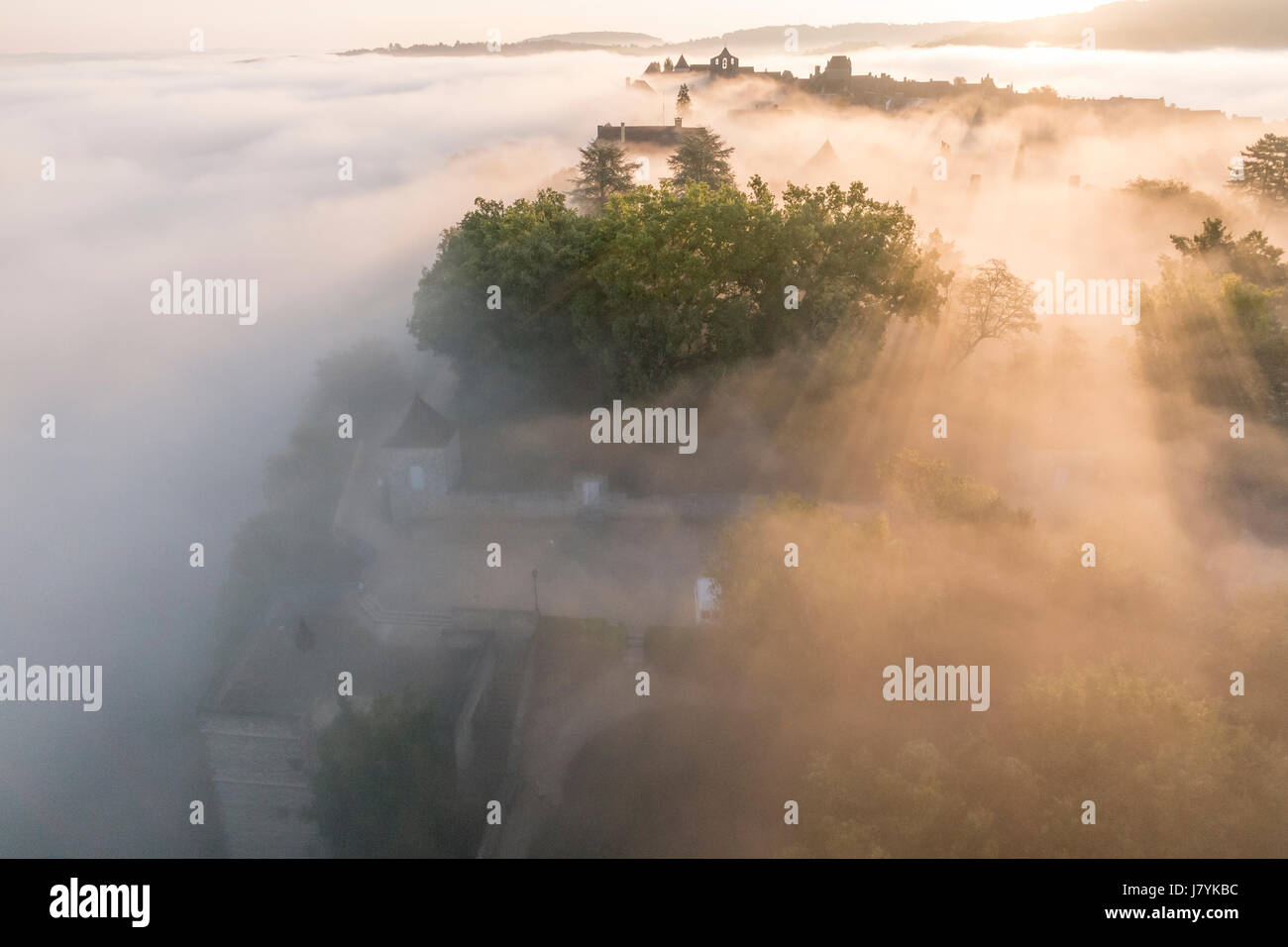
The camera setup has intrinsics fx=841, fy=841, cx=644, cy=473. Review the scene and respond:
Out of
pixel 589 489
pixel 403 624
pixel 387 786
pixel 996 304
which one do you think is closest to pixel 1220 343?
pixel 996 304

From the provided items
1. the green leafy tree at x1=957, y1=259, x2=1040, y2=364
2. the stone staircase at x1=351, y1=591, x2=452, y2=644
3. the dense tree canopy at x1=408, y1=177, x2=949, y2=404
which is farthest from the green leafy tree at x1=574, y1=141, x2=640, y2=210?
the stone staircase at x1=351, y1=591, x2=452, y2=644

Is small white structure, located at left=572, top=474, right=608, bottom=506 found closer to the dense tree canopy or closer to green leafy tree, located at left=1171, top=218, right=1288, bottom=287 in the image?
the dense tree canopy

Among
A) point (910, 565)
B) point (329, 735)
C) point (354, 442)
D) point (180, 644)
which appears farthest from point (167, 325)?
point (910, 565)

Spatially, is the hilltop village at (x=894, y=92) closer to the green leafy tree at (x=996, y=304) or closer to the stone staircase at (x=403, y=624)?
the green leafy tree at (x=996, y=304)

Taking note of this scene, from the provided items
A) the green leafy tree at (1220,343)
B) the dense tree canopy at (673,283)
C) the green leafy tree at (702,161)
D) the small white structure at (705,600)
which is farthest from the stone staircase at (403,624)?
the green leafy tree at (702,161)

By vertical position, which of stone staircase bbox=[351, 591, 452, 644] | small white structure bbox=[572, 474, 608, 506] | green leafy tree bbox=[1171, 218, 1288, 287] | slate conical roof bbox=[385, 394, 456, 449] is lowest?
stone staircase bbox=[351, 591, 452, 644]
